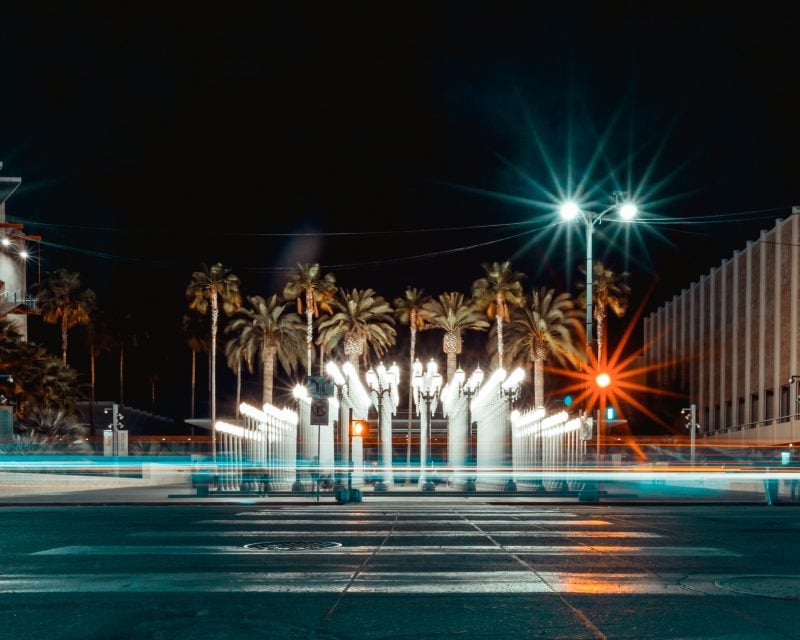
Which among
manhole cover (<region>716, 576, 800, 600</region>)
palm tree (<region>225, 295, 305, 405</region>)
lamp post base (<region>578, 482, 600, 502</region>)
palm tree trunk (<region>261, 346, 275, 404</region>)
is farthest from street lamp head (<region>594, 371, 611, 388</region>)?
palm tree (<region>225, 295, 305, 405</region>)

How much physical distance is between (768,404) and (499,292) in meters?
18.3

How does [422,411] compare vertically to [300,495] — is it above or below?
above

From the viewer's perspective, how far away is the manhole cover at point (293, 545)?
13938 millimetres

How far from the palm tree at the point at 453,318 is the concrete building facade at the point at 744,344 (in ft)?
57.0

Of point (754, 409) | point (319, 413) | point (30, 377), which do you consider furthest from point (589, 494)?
point (754, 409)

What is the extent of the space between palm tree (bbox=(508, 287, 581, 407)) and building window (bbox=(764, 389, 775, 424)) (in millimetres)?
12067

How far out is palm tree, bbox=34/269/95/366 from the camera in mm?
80688

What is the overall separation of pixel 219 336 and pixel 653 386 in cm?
3922

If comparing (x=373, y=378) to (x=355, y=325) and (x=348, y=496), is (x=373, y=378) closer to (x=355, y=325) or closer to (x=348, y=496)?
(x=348, y=496)

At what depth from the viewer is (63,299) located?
80.9 m

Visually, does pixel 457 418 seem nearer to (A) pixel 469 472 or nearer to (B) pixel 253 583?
(A) pixel 469 472

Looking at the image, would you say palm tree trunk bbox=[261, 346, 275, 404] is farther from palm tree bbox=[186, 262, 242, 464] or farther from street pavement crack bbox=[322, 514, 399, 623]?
street pavement crack bbox=[322, 514, 399, 623]

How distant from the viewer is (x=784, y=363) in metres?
61.8

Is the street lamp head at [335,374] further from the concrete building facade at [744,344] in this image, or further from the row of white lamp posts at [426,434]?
the concrete building facade at [744,344]
